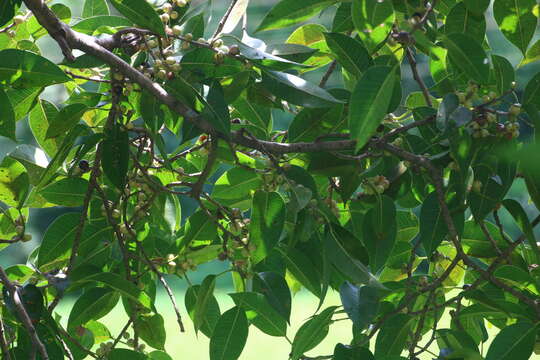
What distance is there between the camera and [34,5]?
75 centimetres

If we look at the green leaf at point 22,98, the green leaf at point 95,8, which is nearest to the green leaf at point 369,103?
the green leaf at point 22,98

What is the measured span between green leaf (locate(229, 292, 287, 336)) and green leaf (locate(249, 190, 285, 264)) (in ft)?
0.39

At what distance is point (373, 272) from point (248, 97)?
0.81 ft

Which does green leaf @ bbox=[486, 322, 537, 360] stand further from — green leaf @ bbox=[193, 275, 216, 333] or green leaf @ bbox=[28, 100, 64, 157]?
green leaf @ bbox=[28, 100, 64, 157]

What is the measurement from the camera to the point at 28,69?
0.76 meters

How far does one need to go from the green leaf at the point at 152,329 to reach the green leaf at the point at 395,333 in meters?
0.29

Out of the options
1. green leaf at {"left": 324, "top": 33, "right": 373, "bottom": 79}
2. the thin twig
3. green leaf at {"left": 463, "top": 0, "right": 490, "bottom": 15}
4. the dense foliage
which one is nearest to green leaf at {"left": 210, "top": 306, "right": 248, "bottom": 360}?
the dense foliage

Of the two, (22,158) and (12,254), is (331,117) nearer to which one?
(22,158)

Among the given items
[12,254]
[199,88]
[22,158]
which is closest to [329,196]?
[199,88]

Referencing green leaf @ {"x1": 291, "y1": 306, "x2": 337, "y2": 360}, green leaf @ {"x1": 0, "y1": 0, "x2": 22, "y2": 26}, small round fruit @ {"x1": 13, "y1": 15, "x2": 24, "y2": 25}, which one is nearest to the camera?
green leaf @ {"x1": 0, "y1": 0, "x2": 22, "y2": 26}

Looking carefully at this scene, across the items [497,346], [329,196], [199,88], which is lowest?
[497,346]

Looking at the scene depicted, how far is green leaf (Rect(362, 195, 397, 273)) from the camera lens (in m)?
0.82

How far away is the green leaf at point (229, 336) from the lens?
88 centimetres

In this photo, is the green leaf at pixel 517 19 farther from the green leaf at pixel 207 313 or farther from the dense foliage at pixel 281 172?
the green leaf at pixel 207 313
